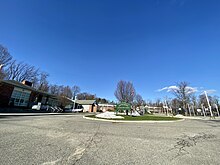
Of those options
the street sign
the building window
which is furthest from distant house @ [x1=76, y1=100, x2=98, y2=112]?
the street sign

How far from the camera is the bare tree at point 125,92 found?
42647mm

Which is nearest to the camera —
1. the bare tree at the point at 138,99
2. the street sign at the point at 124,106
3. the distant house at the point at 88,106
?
the street sign at the point at 124,106

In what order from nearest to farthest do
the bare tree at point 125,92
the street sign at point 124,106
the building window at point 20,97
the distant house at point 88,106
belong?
the street sign at point 124,106 → the building window at point 20,97 → the bare tree at point 125,92 → the distant house at point 88,106

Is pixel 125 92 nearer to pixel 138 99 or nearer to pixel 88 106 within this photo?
pixel 88 106

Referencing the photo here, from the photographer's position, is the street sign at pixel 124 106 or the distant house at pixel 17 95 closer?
the street sign at pixel 124 106

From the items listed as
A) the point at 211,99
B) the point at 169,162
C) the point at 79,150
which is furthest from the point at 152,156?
the point at 211,99

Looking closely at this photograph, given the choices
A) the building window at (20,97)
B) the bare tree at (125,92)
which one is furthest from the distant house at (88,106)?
the building window at (20,97)

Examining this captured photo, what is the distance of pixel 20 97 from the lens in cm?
2956

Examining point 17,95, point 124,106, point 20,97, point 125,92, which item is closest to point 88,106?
point 125,92

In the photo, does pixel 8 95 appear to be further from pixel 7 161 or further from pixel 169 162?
pixel 169 162

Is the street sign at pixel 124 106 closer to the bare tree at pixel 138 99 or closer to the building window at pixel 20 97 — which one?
the building window at pixel 20 97

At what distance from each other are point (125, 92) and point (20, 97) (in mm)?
29950

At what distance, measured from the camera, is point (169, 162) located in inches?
131

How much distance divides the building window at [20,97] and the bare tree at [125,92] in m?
26.6
